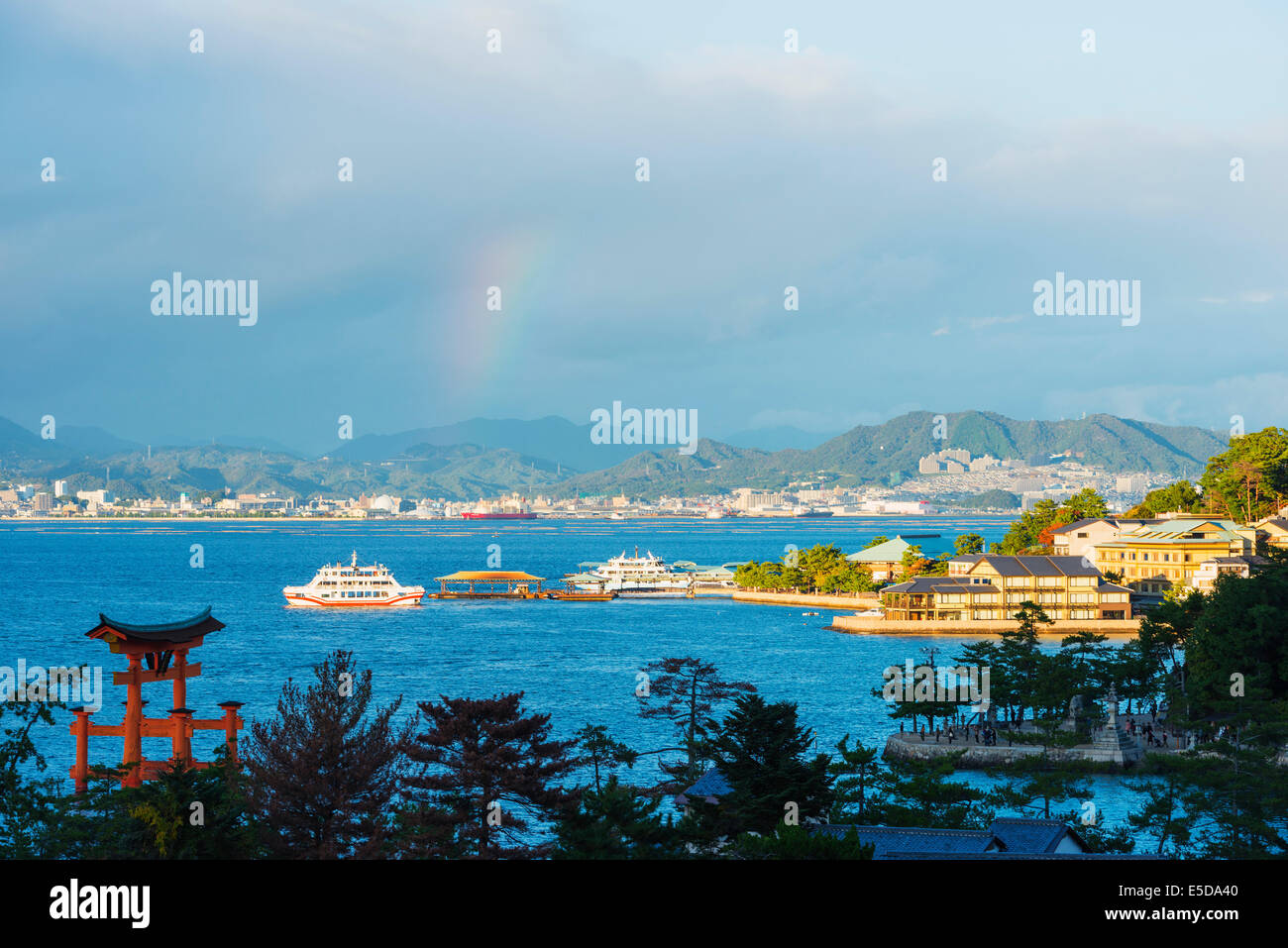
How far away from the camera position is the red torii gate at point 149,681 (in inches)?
702

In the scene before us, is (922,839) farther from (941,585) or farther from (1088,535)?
(1088,535)

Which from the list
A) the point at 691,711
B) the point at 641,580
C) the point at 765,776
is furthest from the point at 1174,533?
the point at 765,776

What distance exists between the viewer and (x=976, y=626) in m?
68.2

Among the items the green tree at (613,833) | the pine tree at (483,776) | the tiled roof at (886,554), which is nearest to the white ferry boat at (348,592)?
the tiled roof at (886,554)

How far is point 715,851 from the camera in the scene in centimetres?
1675

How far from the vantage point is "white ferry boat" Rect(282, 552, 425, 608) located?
3538 inches

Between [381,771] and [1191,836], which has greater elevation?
[381,771]

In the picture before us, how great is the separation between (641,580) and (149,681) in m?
86.1

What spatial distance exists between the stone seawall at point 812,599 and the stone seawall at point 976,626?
520 centimetres

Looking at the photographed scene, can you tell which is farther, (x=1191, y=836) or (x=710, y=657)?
(x=710, y=657)

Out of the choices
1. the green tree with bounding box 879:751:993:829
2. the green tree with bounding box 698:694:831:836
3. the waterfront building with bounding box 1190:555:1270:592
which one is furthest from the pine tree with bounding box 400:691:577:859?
the waterfront building with bounding box 1190:555:1270:592
